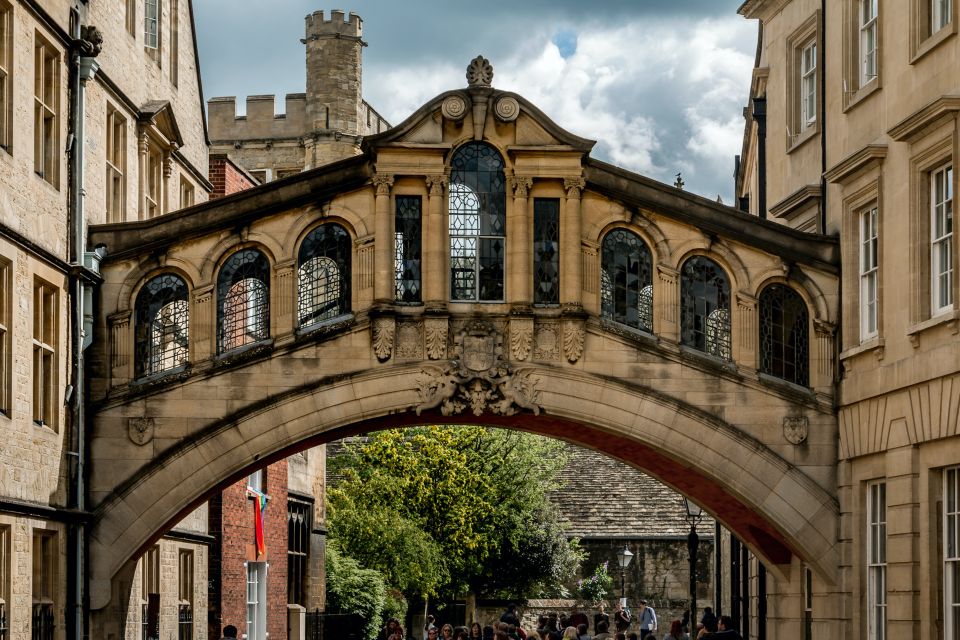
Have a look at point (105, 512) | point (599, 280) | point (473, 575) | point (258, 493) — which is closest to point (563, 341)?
point (599, 280)

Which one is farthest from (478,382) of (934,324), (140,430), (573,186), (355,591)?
(355,591)

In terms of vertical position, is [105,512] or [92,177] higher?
[92,177]

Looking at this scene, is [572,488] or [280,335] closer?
[280,335]

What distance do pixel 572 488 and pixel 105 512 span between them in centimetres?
4008

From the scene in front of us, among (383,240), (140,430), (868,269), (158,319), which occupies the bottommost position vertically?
(140,430)

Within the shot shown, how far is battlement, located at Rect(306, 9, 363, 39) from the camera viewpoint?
71.3 m

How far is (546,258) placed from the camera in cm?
2547

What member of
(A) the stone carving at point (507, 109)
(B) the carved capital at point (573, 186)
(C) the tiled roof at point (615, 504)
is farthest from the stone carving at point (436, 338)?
(C) the tiled roof at point (615, 504)

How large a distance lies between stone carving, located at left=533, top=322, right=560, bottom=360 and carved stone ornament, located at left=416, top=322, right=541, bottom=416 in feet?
1.15

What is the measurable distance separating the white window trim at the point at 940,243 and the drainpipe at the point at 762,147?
9.71 metres

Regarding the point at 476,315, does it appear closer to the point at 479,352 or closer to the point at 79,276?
the point at 479,352

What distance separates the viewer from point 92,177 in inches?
989

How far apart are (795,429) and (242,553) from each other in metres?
12.7

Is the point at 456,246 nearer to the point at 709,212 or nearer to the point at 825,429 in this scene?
the point at 709,212
